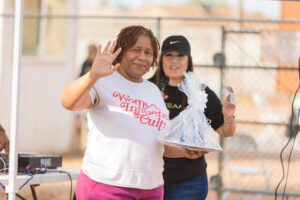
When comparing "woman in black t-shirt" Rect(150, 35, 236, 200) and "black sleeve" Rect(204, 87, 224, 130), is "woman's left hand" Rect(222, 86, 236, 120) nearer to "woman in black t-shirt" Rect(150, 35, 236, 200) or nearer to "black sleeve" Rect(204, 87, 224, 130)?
"woman in black t-shirt" Rect(150, 35, 236, 200)

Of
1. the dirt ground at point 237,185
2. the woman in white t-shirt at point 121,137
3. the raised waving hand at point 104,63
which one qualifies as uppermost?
the raised waving hand at point 104,63

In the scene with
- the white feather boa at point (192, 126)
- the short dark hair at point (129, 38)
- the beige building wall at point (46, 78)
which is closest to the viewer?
the short dark hair at point (129, 38)

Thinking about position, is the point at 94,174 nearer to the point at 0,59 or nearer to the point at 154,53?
the point at 154,53

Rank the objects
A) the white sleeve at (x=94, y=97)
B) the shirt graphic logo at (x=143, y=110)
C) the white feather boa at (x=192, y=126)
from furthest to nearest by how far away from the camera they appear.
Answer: the white feather boa at (x=192, y=126), the shirt graphic logo at (x=143, y=110), the white sleeve at (x=94, y=97)

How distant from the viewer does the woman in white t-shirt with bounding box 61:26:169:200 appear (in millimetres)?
4617

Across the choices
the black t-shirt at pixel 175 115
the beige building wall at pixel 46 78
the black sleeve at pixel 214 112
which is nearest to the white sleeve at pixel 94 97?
the black t-shirt at pixel 175 115

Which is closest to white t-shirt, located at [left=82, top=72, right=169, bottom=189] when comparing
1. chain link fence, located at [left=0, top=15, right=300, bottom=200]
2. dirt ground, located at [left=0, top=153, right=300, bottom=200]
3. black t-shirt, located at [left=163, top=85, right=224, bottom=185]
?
black t-shirt, located at [left=163, top=85, right=224, bottom=185]

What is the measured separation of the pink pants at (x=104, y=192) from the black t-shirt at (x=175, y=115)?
0.88 metres

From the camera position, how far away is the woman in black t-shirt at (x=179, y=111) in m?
5.65

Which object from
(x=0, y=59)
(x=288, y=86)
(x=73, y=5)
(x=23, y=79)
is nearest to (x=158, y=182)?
(x=288, y=86)

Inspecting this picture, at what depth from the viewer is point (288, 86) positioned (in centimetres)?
1101

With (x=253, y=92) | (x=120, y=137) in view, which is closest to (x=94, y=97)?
(x=120, y=137)

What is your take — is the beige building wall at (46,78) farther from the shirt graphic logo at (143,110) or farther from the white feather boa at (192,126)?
the shirt graphic logo at (143,110)

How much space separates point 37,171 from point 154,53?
1493 millimetres
